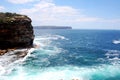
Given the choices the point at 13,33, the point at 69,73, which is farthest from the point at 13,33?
the point at 69,73

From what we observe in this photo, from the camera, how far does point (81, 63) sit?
184 ft

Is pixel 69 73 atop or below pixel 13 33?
below

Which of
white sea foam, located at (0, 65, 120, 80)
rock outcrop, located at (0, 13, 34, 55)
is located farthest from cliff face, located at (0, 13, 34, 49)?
white sea foam, located at (0, 65, 120, 80)

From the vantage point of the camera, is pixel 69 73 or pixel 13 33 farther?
pixel 13 33

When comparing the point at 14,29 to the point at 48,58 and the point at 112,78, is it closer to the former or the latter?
the point at 48,58

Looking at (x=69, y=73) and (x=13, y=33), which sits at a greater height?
(x=13, y=33)

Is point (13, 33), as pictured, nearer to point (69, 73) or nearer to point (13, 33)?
point (13, 33)

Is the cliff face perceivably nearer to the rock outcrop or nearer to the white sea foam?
the rock outcrop

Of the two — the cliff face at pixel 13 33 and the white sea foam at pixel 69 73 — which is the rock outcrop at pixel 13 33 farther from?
the white sea foam at pixel 69 73

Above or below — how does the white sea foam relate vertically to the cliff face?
below

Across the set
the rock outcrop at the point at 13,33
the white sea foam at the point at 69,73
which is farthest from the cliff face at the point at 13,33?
the white sea foam at the point at 69,73

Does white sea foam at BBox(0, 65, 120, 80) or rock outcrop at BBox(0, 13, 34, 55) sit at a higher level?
rock outcrop at BBox(0, 13, 34, 55)

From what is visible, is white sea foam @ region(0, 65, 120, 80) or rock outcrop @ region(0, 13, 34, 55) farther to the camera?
rock outcrop @ region(0, 13, 34, 55)

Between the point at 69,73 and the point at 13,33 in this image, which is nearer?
the point at 69,73
